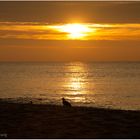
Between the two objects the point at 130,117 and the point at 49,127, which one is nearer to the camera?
the point at 49,127

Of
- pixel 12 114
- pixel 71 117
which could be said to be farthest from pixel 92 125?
pixel 12 114

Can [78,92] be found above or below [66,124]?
above

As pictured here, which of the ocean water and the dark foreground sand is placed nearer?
the dark foreground sand

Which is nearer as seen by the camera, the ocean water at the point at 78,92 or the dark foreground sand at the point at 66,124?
the dark foreground sand at the point at 66,124

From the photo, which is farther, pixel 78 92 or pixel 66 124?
pixel 78 92

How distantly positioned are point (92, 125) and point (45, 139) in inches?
129

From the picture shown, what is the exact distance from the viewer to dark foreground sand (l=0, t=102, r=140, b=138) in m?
Result: 13.4

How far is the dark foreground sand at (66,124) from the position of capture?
1341cm

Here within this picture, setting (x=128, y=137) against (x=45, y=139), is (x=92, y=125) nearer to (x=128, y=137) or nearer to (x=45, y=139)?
(x=128, y=137)

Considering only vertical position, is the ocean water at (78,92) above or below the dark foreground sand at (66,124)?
above

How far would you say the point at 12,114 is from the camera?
58.7 feet

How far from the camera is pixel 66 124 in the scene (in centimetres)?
1520

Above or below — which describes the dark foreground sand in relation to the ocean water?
below

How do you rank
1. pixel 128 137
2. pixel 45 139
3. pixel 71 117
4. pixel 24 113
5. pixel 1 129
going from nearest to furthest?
pixel 45 139, pixel 128 137, pixel 1 129, pixel 71 117, pixel 24 113
